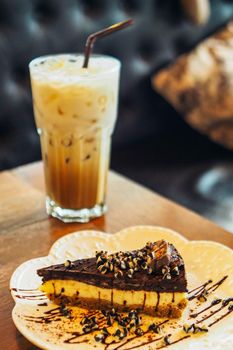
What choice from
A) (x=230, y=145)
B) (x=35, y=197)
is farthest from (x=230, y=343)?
(x=230, y=145)

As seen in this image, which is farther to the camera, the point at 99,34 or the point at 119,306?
the point at 99,34

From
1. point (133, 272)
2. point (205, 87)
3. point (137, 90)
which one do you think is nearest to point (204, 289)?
point (133, 272)

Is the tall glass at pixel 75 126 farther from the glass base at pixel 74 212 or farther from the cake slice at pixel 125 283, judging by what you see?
the cake slice at pixel 125 283

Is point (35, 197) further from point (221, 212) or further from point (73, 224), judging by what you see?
point (221, 212)

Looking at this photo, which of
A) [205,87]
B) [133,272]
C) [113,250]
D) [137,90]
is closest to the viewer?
[133,272]

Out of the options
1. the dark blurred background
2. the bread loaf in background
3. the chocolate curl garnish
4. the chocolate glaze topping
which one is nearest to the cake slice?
the chocolate glaze topping

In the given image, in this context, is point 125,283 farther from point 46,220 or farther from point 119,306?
point 46,220

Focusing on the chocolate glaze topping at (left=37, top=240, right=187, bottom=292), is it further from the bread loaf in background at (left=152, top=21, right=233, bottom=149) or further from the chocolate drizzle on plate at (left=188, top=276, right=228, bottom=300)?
the bread loaf in background at (left=152, top=21, right=233, bottom=149)
